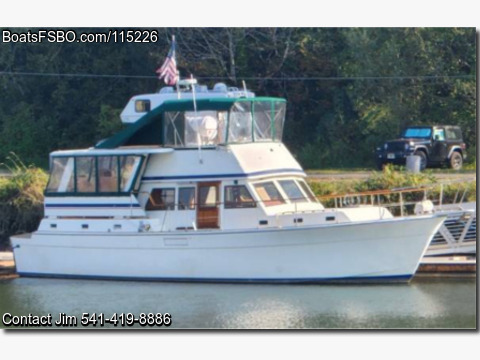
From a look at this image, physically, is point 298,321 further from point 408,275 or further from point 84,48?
point 84,48

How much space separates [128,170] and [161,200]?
0.79 m

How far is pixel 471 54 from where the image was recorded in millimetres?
31984

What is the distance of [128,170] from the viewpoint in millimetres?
23531

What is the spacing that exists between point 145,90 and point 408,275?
1415 centimetres

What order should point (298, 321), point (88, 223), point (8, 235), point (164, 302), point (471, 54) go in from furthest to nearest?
1. point (471, 54)
2. point (8, 235)
3. point (88, 223)
4. point (164, 302)
5. point (298, 321)

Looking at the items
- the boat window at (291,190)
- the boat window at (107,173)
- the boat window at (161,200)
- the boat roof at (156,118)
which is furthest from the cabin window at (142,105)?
the boat window at (291,190)

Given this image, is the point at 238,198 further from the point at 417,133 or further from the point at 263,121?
the point at 417,133

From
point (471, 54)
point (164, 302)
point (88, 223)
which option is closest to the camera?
point (164, 302)

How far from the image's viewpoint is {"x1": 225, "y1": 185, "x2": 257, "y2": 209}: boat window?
22828 millimetres

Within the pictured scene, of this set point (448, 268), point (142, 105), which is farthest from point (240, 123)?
point (448, 268)

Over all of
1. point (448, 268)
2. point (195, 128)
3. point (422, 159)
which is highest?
point (195, 128)

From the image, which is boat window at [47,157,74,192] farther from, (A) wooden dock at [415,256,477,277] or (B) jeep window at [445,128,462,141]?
(B) jeep window at [445,128,462,141]

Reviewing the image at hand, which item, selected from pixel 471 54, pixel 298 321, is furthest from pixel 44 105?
pixel 298 321

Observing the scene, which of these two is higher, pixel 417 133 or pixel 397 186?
pixel 417 133
